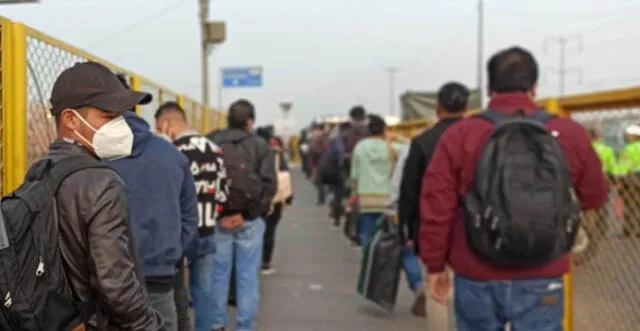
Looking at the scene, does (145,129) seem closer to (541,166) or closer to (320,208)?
(541,166)

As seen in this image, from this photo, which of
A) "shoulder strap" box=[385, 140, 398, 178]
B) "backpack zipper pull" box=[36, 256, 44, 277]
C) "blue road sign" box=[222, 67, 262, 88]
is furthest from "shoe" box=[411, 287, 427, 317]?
"blue road sign" box=[222, 67, 262, 88]

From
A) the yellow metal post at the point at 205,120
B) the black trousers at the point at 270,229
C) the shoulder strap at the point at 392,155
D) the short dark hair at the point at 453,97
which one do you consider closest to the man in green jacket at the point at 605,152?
the short dark hair at the point at 453,97

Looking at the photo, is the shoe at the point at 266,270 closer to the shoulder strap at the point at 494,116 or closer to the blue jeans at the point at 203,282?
the blue jeans at the point at 203,282

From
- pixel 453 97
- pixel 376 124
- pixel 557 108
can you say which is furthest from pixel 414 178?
pixel 376 124

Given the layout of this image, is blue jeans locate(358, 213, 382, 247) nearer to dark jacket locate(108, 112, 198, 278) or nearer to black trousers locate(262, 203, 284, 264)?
black trousers locate(262, 203, 284, 264)

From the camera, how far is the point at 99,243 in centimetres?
262

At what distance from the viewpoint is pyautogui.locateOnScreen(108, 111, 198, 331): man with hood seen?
414 centimetres

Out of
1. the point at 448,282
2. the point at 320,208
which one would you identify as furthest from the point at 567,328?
the point at 320,208

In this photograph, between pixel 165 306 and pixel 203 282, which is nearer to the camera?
pixel 165 306

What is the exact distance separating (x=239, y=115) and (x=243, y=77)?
2495 centimetres

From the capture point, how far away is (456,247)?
3635mm

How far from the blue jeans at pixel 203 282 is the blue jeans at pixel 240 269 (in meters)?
0.06

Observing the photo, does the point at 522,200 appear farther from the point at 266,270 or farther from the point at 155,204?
the point at 266,270

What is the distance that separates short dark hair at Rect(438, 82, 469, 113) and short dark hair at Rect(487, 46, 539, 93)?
A: 1940 mm
